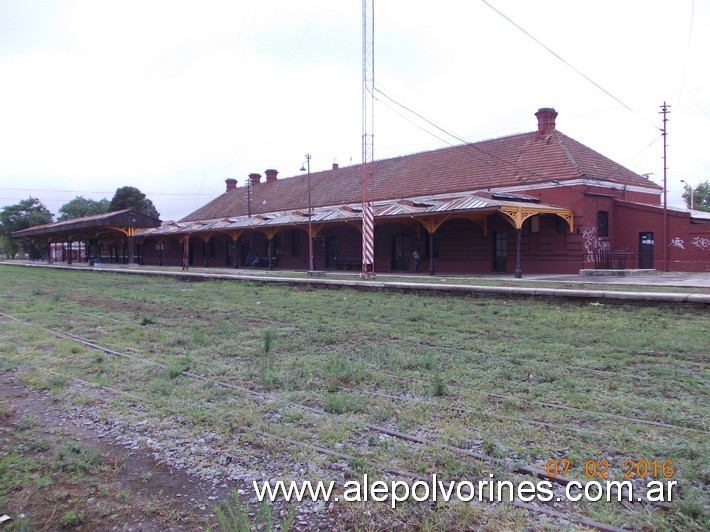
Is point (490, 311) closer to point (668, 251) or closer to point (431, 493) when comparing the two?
point (431, 493)

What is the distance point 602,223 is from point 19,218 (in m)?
84.8

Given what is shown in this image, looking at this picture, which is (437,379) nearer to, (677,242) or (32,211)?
(677,242)

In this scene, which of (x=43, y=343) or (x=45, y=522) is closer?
(x=45, y=522)

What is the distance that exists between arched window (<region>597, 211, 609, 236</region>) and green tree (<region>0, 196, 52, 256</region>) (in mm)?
82198

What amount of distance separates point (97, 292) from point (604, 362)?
56.3 ft

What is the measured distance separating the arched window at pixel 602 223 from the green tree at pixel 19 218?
82.2 m

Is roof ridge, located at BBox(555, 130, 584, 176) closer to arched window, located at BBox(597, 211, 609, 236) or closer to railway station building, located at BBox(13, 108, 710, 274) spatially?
railway station building, located at BBox(13, 108, 710, 274)

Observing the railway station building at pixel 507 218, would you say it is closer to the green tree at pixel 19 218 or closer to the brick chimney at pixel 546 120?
the brick chimney at pixel 546 120

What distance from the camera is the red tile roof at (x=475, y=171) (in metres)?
25.1

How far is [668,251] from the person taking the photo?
23562mm

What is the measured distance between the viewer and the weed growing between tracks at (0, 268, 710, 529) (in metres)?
3.76

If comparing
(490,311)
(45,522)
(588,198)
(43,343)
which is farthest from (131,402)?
(588,198)
